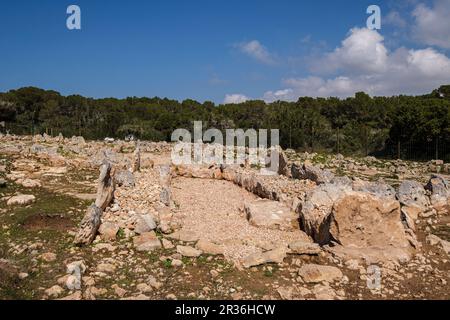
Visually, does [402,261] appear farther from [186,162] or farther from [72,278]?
[186,162]

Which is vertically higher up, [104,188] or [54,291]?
[104,188]

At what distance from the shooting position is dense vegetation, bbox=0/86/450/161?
106 feet

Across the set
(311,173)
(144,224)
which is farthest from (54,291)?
(311,173)

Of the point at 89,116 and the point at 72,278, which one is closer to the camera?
the point at 72,278

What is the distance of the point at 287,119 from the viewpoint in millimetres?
Answer: 43656

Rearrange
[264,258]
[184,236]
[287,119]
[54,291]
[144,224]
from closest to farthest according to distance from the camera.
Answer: [54,291] < [264,258] < [184,236] < [144,224] < [287,119]

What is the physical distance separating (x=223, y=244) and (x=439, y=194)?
7.03 metres

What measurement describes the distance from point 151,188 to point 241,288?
21.3 ft

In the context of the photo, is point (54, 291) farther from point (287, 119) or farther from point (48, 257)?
point (287, 119)

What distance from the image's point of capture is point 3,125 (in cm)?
4369

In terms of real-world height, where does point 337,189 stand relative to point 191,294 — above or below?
above

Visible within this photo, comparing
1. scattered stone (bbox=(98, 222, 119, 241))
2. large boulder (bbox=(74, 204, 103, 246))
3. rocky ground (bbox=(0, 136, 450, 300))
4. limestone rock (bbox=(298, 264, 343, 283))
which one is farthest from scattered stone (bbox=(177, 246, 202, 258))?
limestone rock (bbox=(298, 264, 343, 283))

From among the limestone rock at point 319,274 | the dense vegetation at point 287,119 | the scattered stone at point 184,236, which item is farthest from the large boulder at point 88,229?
the dense vegetation at point 287,119
